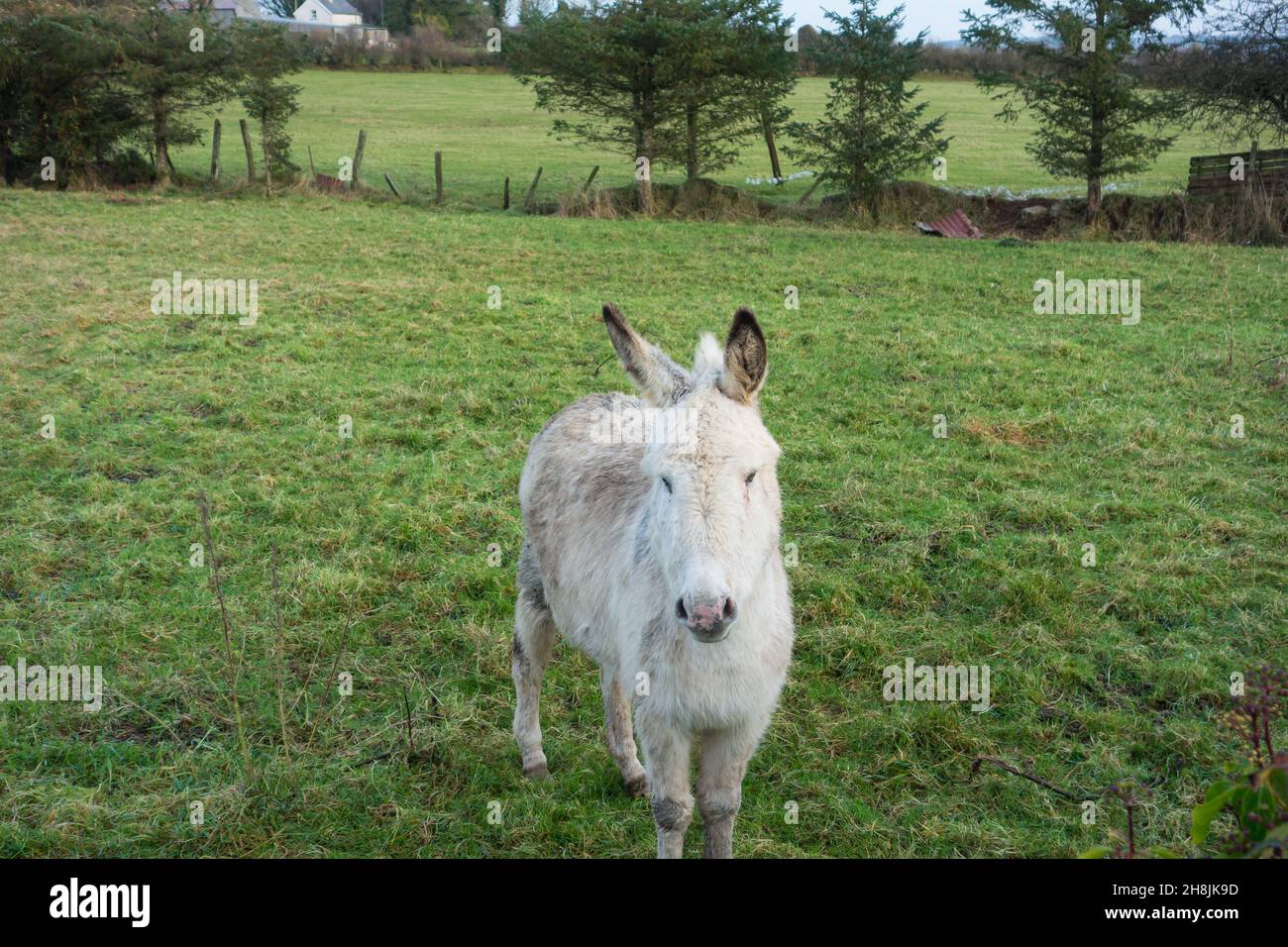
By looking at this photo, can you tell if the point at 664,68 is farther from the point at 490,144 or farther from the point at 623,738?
the point at 623,738

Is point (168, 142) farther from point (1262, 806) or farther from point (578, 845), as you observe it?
point (1262, 806)

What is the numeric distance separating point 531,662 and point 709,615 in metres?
2.15

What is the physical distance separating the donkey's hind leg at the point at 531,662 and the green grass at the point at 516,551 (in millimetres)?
168

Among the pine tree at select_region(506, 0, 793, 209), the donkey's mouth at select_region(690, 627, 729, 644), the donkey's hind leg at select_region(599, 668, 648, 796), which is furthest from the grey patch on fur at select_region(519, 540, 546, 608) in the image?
the pine tree at select_region(506, 0, 793, 209)

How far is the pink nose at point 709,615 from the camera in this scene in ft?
9.12

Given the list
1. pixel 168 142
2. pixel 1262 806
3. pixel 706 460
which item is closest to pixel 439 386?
pixel 706 460

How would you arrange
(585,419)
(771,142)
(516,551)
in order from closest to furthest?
(585,419) < (516,551) < (771,142)

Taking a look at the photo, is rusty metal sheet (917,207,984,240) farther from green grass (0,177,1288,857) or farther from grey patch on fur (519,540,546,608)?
grey patch on fur (519,540,546,608)

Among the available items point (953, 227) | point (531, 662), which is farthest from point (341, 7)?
point (531, 662)

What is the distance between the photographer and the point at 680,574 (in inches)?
116

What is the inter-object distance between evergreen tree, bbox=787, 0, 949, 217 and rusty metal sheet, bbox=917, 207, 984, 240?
1.46 meters

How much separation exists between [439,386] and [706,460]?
24.1 ft
